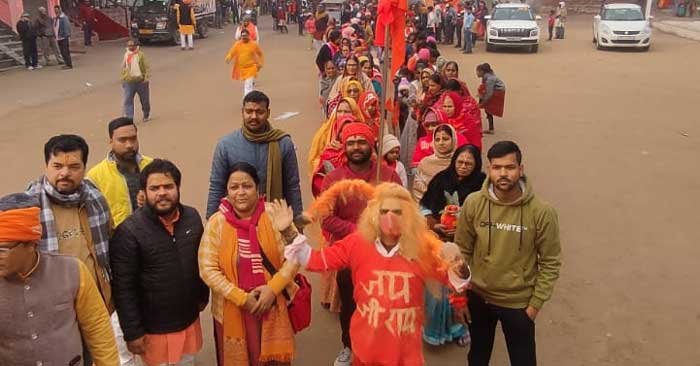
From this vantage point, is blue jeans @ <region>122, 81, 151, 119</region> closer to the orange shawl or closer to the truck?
the orange shawl

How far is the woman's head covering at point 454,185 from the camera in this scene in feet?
13.7

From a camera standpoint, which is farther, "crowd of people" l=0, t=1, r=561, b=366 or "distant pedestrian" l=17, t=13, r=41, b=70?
"distant pedestrian" l=17, t=13, r=41, b=70

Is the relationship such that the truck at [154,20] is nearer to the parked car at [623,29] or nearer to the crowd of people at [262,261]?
the parked car at [623,29]

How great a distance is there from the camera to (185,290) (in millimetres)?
3387

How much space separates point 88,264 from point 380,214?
1528 millimetres

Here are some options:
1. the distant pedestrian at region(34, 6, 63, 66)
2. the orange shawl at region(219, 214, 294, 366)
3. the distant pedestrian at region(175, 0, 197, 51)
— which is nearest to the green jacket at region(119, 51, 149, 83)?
the orange shawl at region(219, 214, 294, 366)

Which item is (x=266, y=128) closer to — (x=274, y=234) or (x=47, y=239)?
(x=274, y=234)

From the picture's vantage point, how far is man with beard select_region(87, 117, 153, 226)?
384 centimetres

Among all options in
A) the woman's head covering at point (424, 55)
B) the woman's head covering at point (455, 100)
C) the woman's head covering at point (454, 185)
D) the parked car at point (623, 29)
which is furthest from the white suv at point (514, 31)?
the woman's head covering at point (454, 185)

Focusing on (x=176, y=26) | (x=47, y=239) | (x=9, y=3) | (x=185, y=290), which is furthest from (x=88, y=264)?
(x=176, y=26)

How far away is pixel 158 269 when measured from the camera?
328 centimetres

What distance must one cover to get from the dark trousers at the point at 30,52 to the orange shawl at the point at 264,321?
59.9 feet

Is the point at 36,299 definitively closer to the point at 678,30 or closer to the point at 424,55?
the point at 424,55

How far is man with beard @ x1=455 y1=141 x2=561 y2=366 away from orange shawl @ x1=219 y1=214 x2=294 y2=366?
1.01 meters
